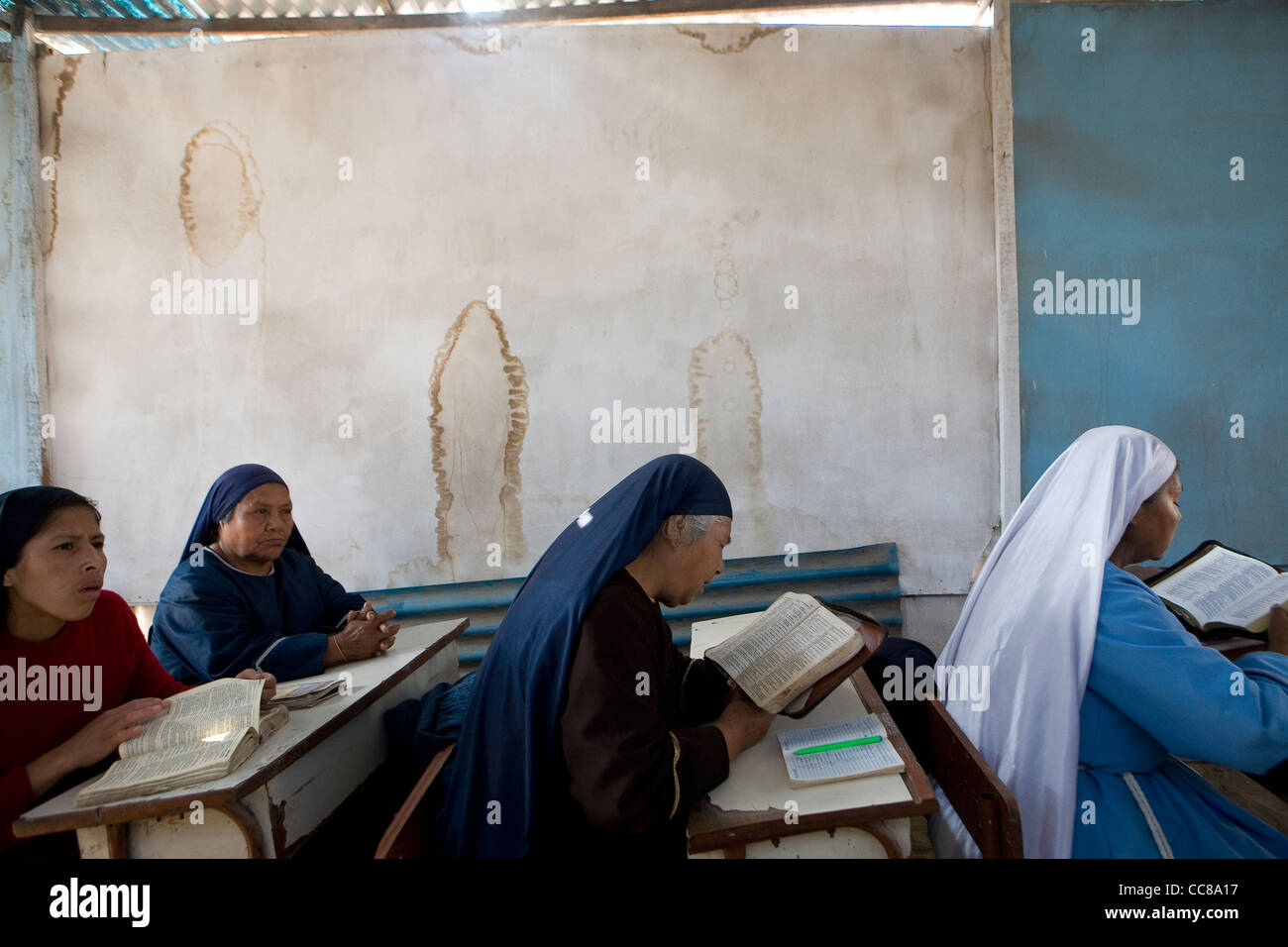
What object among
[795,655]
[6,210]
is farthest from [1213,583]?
[6,210]

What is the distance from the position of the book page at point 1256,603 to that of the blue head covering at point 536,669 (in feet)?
3.94

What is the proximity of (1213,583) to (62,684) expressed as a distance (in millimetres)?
2771

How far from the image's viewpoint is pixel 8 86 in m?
3.79

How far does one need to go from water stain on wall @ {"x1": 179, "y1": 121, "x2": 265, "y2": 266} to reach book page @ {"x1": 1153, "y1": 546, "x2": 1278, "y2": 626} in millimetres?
4028

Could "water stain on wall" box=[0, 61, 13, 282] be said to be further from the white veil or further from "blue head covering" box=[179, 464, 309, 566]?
the white veil

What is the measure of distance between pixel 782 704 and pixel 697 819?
327 millimetres

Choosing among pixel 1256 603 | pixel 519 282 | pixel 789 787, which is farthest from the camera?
pixel 519 282

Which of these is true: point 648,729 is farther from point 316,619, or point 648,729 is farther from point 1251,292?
point 1251,292

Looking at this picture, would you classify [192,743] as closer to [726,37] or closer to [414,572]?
[414,572]

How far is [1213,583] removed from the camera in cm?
185

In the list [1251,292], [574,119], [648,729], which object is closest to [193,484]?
[574,119]

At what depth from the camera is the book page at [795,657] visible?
1.55 m

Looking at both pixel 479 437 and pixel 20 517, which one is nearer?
pixel 20 517

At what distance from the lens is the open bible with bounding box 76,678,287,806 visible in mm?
1441
